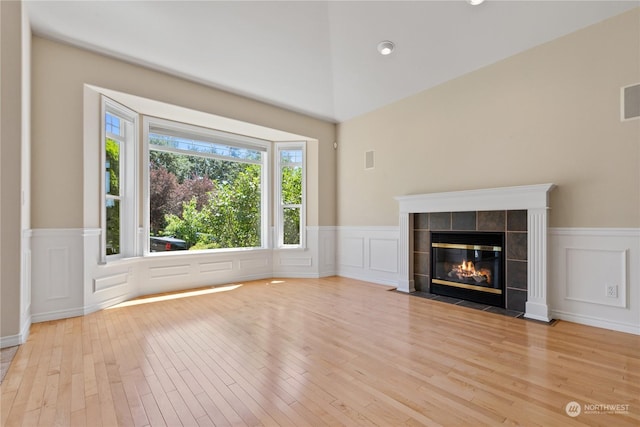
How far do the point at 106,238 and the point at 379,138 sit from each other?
4.38 m

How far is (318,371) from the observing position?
2156 millimetres

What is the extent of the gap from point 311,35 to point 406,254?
3.46 metres

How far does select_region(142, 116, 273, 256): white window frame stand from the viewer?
14.8 ft

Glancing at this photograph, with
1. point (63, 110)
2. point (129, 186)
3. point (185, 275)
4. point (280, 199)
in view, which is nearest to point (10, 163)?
point (63, 110)

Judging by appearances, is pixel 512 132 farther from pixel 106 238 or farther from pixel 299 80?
pixel 106 238

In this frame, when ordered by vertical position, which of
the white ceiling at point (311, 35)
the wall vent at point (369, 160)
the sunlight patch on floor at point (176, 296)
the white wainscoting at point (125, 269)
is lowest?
the sunlight patch on floor at point (176, 296)

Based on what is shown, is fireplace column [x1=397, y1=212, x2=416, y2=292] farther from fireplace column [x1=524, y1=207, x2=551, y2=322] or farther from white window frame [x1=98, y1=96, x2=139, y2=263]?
white window frame [x1=98, y1=96, x2=139, y2=263]

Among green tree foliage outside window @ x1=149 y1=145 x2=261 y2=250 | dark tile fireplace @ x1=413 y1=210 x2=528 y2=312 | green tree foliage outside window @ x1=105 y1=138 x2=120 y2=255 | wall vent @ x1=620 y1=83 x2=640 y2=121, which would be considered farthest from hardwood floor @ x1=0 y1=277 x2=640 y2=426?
wall vent @ x1=620 y1=83 x2=640 y2=121

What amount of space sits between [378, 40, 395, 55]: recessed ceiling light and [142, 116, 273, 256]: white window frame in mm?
2675

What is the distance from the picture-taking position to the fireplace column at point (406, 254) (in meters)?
4.61

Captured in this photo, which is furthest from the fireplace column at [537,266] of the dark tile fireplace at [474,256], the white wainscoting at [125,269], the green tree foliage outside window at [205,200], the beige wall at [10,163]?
the beige wall at [10,163]

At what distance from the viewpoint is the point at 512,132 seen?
3.68 m

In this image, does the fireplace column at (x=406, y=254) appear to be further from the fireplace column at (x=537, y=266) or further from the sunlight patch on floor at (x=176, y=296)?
the sunlight patch on floor at (x=176, y=296)

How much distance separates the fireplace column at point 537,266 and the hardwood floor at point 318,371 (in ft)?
0.68
